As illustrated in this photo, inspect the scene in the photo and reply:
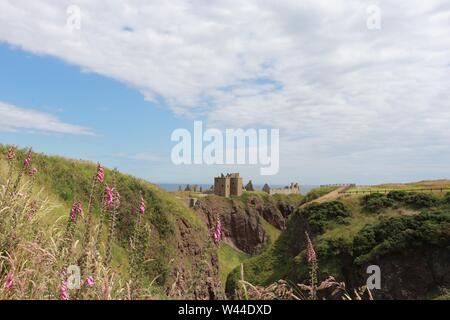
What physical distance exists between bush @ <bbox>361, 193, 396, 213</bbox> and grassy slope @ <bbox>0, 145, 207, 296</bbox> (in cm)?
2999

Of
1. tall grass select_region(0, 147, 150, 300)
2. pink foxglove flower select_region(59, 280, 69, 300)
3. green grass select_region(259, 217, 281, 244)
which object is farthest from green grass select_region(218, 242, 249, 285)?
A: pink foxglove flower select_region(59, 280, 69, 300)

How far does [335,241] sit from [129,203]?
92.8 feet

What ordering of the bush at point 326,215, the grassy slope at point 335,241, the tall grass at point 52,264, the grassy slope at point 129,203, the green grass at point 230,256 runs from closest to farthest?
the tall grass at point 52,264, the grassy slope at point 129,203, the grassy slope at point 335,241, the bush at point 326,215, the green grass at point 230,256

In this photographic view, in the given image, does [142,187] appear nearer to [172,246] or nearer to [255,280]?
[172,246]

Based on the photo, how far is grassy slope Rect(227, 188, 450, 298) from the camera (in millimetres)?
44719

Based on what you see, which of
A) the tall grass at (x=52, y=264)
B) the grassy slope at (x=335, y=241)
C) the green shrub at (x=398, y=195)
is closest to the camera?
the tall grass at (x=52, y=264)

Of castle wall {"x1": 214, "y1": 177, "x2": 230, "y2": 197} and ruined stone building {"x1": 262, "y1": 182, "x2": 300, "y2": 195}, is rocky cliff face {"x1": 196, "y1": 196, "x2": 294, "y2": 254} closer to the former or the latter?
castle wall {"x1": 214, "y1": 177, "x2": 230, "y2": 197}

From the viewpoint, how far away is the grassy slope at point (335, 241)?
44.7 meters

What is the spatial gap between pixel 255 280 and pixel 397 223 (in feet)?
70.0

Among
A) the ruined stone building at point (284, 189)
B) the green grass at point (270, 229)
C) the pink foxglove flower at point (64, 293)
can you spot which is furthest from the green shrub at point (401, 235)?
the ruined stone building at point (284, 189)

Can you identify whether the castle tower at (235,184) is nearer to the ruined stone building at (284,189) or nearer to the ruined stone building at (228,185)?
the ruined stone building at (228,185)

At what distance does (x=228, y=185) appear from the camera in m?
124

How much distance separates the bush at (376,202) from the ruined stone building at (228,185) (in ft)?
217

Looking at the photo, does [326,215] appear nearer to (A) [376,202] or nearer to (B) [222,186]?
(A) [376,202]
